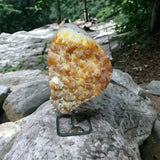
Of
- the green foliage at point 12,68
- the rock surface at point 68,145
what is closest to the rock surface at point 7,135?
the rock surface at point 68,145

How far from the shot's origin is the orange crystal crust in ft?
4.09

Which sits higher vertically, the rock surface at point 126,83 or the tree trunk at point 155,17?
the tree trunk at point 155,17

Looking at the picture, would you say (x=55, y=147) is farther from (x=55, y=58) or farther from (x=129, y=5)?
(x=129, y=5)

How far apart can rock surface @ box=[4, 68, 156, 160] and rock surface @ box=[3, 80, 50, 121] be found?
38.2 inches

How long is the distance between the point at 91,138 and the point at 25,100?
1.64m

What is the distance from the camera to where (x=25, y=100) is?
2.65 meters

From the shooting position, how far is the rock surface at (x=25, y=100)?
2.57 metres

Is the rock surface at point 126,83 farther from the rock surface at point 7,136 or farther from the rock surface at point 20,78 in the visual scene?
the rock surface at point 7,136

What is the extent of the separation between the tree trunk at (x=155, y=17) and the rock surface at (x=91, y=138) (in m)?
4.47

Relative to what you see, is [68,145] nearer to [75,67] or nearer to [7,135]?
[75,67]

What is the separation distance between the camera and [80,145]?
50.5 inches

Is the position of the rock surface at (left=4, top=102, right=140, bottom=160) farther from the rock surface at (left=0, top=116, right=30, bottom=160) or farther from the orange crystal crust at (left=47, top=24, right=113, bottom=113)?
the rock surface at (left=0, top=116, right=30, bottom=160)

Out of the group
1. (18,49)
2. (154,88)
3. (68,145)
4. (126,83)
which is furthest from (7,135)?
(18,49)

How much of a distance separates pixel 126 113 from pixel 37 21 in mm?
18872
